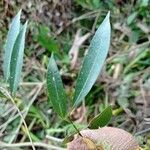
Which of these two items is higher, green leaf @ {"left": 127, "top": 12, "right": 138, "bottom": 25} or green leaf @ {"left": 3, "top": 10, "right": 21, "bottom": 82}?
green leaf @ {"left": 3, "top": 10, "right": 21, "bottom": 82}

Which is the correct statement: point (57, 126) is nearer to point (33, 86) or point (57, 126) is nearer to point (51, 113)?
point (51, 113)

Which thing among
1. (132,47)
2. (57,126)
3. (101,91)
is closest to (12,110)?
(57,126)

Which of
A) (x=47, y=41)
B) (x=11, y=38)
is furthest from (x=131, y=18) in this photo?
(x=11, y=38)

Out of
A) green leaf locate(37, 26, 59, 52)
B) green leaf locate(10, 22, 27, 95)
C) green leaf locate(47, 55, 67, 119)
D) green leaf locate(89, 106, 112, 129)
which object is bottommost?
green leaf locate(37, 26, 59, 52)

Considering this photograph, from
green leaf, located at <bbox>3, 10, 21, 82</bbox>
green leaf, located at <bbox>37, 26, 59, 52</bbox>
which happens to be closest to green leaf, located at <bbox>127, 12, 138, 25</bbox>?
green leaf, located at <bbox>37, 26, 59, 52</bbox>

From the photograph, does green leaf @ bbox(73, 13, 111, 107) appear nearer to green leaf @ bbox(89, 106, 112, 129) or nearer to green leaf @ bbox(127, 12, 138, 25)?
green leaf @ bbox(89, 106, 112, 129)

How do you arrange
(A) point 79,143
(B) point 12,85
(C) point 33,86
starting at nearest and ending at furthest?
(A) point 79,143
(B) point 12,85
(C) point 33,86

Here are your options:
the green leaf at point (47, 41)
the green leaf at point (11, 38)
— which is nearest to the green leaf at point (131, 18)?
the green leaf at point (47, 41)

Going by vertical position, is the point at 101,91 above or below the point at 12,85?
below
